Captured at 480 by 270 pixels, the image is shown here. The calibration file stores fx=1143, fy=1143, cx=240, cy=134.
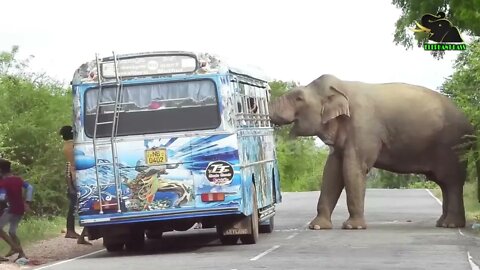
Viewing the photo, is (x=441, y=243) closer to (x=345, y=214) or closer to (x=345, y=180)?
(x=345, y=180)

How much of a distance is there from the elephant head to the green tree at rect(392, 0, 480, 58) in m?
3.08

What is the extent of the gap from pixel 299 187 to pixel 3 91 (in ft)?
173

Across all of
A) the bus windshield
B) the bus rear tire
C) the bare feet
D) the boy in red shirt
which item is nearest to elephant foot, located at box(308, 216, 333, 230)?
the bus rear tire

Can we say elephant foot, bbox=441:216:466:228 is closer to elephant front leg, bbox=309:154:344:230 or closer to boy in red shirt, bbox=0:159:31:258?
elephant front leg, bbox=309:154:344:230

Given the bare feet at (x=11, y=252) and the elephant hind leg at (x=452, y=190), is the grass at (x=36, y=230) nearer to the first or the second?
the bare feet at (x=11, y=252)

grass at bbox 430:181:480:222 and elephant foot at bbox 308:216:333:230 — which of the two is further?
grass at bbox 430:181:480:222

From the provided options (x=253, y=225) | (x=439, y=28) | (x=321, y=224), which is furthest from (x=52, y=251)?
(x=439, y=28)

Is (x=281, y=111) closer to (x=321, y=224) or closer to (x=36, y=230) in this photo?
(x=321, y=224)

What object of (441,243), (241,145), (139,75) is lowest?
(441,243)

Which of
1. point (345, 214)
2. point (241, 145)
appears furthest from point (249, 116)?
point (345, 214)

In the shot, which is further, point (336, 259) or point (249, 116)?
point (249, 116)

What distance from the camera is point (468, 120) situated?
24422 millimetres

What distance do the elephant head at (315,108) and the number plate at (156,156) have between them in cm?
662

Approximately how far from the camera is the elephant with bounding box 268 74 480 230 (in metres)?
23.9
